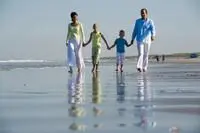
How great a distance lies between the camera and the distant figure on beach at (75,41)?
19.0 metres

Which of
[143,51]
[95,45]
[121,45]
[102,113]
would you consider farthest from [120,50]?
[102,113]

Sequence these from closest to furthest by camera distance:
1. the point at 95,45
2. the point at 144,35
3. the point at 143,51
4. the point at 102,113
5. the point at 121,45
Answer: the point at 102,113 → the point at 144,35 → the point at 143,51 → the point at 95,45 → the point at 121,45

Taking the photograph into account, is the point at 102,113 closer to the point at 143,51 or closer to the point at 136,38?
the point at 143,51

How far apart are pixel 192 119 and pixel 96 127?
1094 millimetres

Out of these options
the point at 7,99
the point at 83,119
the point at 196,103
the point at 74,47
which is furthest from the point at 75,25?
the point at 83,119

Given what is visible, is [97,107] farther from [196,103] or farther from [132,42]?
[132,42]

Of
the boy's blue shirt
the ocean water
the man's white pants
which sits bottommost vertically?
the ocean water

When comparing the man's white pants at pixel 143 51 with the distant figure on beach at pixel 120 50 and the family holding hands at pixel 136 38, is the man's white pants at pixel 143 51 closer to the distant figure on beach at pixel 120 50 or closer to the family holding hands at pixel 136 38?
the family holding hands at pixel 136 38

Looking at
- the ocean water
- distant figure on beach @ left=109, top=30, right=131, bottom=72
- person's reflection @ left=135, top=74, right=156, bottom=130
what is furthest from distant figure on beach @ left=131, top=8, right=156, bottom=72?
person's reflection @ left=135, top=74, right=156, bottom=130

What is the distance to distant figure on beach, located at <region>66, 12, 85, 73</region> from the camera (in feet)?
62.4

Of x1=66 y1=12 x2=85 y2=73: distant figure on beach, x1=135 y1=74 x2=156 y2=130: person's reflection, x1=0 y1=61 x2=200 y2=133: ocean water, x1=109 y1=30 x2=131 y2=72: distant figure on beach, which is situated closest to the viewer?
x1=0 y1=61 x2=200 y2=133: ocean water

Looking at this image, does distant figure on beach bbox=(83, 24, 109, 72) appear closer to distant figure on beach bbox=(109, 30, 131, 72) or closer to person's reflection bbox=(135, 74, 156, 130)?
distant figure on beach bbox=(109, 30, 131, 72)

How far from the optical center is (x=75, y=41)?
1919cm

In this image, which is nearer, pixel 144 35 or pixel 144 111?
pixel 144 111
